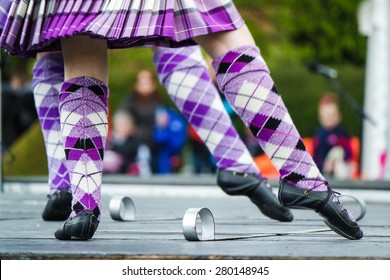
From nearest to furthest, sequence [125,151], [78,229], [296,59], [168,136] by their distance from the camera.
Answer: [78,229] < [125,151] < [168,136] < [296,59]

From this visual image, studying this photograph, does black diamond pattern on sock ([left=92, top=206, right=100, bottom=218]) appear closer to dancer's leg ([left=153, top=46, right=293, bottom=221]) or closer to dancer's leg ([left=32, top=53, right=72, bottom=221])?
dancer's leg ([left=32, top=53, right=72, bottom=221])

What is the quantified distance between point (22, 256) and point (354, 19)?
17430 millimetres

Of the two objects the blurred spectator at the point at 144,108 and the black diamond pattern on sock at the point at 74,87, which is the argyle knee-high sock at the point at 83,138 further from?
the blurred spectator at the point at 144,108

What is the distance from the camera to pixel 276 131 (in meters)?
3.06

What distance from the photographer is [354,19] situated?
19453mm

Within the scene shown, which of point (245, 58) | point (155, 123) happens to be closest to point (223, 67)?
point (245, 58)

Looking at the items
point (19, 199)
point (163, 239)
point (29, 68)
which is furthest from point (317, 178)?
point (29, 68)

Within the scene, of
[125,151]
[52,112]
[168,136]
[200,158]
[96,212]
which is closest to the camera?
[96,212]

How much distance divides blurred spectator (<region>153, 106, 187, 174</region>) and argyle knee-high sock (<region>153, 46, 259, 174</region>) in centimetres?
777

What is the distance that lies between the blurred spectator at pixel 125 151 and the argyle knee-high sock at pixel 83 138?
8.33 meters

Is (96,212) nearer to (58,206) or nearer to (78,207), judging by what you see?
(78,207)

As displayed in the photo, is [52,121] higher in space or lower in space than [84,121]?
lower

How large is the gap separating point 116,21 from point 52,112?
0.98m

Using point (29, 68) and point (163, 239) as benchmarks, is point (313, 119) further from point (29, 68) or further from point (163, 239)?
point (163, 239)
